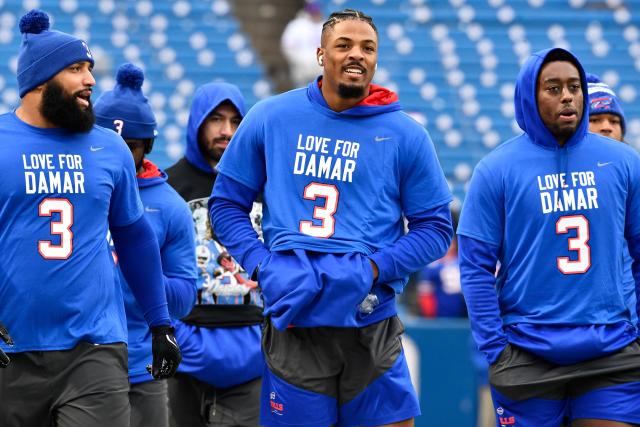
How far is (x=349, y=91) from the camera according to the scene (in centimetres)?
468

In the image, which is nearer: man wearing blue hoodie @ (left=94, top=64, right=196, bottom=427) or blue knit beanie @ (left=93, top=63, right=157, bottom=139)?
man wearing blue hoodie @ (left=94, top=64, right=196, bottom=427)

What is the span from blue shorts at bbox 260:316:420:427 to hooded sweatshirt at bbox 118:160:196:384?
89 centimetres

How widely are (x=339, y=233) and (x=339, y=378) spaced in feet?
1.89

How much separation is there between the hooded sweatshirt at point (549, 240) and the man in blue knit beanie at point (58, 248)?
150 cm

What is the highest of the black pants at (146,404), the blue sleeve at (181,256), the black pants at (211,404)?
the blue sleeve at (181,256)

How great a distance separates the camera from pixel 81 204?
4422mm

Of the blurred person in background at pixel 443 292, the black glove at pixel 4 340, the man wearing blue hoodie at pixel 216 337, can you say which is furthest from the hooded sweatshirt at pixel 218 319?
the blurred person in background at pixel 443 292

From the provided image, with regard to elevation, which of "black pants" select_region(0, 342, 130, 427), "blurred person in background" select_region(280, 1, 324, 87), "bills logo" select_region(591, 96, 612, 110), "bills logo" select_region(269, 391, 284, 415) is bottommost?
"bills logo" select_region(269, 391, 284, 415)

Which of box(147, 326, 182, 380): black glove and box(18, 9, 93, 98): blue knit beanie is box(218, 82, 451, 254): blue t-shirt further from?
box(18, 9, 93, 98): blue knit beanie

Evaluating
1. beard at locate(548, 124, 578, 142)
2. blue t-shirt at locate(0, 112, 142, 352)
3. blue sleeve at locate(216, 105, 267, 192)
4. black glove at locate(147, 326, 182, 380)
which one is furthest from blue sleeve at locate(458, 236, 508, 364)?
blue t-shirt at locate(0, 112, 142, 352)

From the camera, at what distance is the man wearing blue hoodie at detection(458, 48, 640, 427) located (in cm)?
477

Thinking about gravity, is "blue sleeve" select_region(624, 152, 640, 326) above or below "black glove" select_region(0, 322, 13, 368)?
above

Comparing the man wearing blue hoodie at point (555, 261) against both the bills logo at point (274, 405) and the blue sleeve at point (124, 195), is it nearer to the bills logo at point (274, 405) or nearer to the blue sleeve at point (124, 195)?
the bills logo at point (274, 405)

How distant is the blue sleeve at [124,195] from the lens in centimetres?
462
